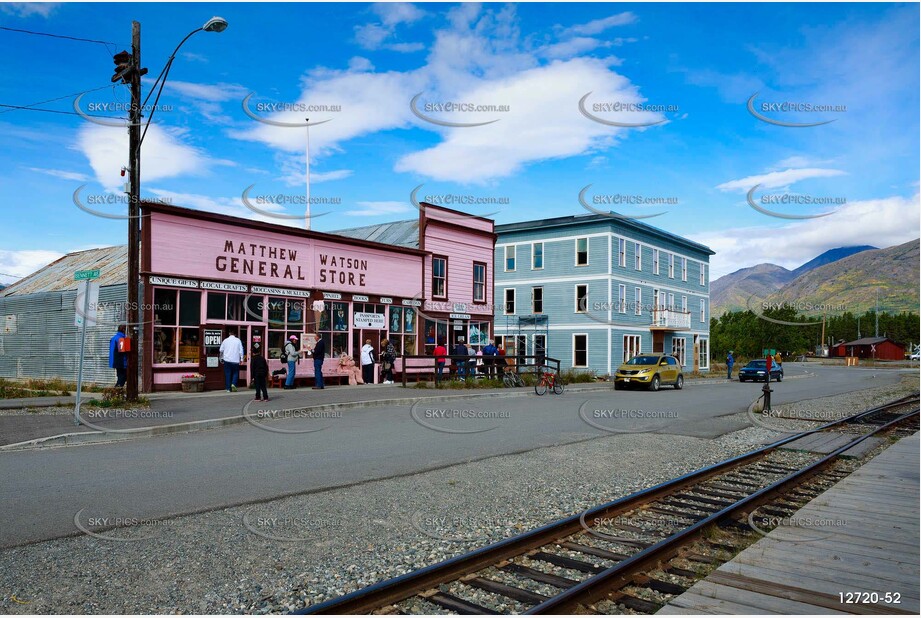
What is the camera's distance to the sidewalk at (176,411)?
12.7m

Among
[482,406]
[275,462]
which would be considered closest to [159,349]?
[482,406]

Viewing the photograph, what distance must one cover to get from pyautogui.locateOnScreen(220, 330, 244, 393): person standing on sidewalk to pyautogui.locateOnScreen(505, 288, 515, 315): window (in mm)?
30064

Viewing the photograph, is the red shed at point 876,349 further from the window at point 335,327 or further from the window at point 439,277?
the window at point 335,327

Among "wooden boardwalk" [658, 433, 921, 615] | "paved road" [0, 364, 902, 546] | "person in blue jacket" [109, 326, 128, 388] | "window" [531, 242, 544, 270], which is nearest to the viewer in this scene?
"wooden boardwalk" [658, 433, 921, 615]

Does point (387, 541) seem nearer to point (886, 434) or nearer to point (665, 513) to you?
point (665, 513)

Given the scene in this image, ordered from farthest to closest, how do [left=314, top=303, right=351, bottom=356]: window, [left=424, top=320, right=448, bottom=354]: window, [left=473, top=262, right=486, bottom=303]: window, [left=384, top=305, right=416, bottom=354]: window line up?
1. [left=473, top=262, right=486, bottom=303]: window
2. [left=424, top=320, right=448, bottom=354]: window
3. [left=384, top=305, right=416, bottom=354]: window
4. [left=314, top=303, right=351, bottom=356]: window

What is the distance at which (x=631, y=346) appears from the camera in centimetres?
4744

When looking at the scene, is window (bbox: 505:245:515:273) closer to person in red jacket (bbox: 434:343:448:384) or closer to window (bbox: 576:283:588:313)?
window (bbox: 576:283:588:313)

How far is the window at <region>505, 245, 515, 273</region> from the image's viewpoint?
50.0 metres

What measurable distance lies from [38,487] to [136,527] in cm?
259

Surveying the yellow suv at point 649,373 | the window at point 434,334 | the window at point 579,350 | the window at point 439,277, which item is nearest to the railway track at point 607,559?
the yellow suv at point 649,373

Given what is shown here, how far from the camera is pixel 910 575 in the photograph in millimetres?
5605

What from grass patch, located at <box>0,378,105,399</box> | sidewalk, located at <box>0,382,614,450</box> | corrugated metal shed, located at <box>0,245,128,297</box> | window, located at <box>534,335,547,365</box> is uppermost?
corrugated metal shed, located at <box>0,245,128,297</box>

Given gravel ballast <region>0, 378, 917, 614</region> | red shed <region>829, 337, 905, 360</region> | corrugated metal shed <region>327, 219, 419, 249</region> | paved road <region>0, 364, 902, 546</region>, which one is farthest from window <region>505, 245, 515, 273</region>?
red shed <region>829, 337, 905, 360</region>
